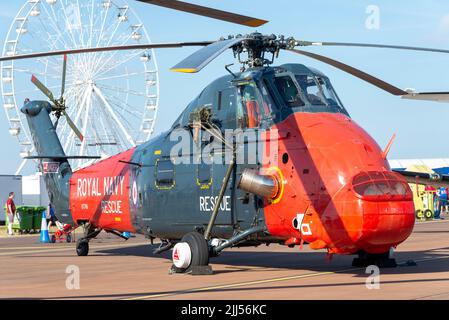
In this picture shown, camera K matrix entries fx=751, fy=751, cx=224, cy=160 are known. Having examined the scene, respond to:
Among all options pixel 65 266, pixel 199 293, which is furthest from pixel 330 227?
pixel 65 266

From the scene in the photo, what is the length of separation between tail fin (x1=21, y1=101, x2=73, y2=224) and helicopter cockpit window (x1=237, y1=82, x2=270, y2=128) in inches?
325

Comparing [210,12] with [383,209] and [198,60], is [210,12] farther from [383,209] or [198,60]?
[383,209]

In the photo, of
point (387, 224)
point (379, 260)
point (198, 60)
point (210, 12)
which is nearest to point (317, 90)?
point (387, 224)

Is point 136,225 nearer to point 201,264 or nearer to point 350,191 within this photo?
point 201,264

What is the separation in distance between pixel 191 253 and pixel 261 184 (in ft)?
6.99

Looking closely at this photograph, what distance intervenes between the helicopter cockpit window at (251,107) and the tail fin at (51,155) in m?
8.26

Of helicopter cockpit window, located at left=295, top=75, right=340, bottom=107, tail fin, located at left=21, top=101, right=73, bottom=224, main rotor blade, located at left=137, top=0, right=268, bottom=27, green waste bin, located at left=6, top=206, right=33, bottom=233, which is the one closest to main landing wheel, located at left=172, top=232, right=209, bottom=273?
helicopter cockpit window, located at left=295, top=75, right=340, bottom=107

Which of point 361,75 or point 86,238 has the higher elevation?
point 361,75

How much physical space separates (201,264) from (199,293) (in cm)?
282

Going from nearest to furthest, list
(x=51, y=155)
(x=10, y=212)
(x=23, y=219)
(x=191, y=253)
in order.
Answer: (x=191, y=253)
(x=51, y=155)
(x=10, y=212)
(x=23, y=219)

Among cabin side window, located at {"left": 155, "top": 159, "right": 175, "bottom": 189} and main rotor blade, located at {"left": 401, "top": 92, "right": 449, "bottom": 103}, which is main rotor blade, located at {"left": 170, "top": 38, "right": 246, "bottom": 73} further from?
cabin side window, located at {"left": 155, "top": 159, "right": 175, "bottom": 189}

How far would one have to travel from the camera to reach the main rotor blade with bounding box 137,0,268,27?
9.18 metres

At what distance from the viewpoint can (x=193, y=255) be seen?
15.0 m

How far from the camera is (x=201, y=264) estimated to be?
15.0m
